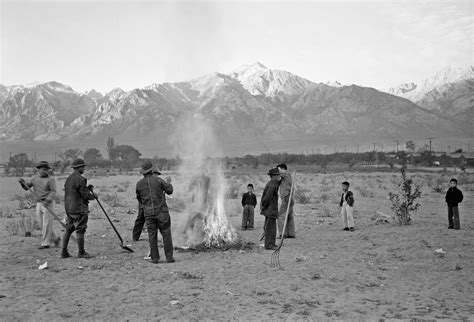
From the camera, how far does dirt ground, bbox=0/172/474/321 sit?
6441 mm

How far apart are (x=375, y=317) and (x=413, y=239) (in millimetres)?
5997

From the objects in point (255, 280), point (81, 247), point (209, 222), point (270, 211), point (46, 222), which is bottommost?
point (255, 280)

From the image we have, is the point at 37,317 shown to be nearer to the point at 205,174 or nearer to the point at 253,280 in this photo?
the point at 253,280

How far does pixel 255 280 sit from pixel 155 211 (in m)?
2.59

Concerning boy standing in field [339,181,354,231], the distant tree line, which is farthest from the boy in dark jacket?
the distant tree line

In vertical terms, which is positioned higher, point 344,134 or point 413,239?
point 344,134

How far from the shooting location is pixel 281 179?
12.3 meters

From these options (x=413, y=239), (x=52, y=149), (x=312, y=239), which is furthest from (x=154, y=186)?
(x=52, y=149)

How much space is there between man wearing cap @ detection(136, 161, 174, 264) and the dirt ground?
34cm

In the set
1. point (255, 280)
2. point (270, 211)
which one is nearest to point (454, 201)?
point (270, 211)

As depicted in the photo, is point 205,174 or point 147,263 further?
point 205,174

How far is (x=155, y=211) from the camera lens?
9320 millimetres

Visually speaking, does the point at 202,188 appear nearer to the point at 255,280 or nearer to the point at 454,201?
the point at 255,280

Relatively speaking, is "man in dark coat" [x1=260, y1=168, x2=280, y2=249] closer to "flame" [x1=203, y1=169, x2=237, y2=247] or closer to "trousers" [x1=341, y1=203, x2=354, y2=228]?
"flame" [x1=203, y1=169, x2=237, y2=247]
